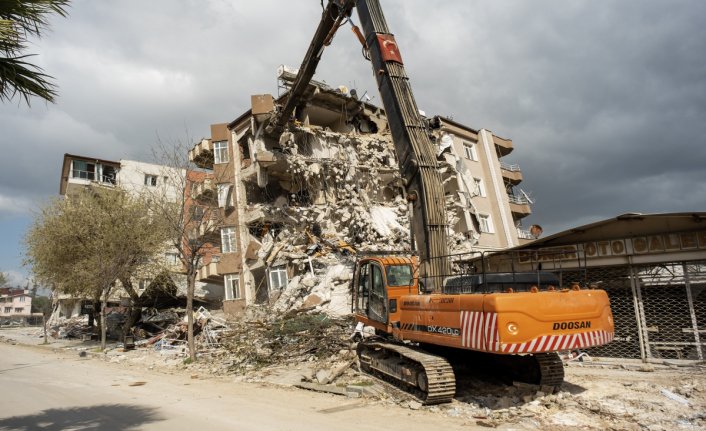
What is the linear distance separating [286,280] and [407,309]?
1627 cm

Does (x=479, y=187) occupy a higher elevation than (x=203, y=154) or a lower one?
lower

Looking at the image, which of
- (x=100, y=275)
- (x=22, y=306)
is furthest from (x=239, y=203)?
(x=22, y=306)

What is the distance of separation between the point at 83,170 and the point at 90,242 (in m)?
24.6

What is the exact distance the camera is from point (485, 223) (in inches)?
1307

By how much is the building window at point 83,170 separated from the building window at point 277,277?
104 ft

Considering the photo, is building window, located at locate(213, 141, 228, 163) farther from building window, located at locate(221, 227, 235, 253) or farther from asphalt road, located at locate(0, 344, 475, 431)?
asphalt road, located at locate(0, 344, 475, 431)

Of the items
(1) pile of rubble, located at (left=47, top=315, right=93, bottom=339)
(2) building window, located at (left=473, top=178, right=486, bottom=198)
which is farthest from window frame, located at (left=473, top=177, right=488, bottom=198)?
(1) pile of rubble, located at (left=47, top=315, right=93, bottom=339)

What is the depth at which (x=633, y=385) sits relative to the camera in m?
8.01

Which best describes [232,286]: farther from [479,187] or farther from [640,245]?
[640,245]

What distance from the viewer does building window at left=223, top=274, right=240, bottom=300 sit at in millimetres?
26828

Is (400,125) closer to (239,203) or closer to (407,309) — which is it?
(407,309)

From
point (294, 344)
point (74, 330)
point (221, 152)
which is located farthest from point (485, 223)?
point (74, 330)

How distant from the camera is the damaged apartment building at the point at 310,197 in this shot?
24266mm

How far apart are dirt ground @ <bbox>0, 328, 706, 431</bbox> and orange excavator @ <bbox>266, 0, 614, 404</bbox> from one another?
406 millimetres
